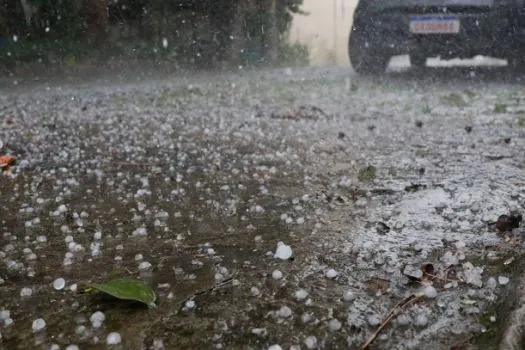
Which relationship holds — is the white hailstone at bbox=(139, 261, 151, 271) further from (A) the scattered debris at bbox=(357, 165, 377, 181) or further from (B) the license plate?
(B) the license plate

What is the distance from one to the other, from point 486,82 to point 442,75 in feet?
3.23

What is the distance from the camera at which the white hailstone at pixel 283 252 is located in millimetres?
1796

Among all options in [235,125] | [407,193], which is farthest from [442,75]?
[407,193]

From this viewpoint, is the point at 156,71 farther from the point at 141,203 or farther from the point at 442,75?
the point at 141,203

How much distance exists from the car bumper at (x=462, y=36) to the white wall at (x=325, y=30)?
5.90 meters

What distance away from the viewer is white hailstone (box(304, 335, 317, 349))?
1292 mm

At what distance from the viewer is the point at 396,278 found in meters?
1.63

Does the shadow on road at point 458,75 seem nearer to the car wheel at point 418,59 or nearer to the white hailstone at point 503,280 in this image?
the car wheel at point 418,59

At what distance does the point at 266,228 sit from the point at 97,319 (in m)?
0.84

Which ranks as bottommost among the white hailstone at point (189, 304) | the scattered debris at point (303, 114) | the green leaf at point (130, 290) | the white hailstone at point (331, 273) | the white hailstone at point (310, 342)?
the scattered debris at point (303, 114)

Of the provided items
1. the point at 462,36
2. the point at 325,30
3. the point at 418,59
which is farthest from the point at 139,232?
the point at 325,30

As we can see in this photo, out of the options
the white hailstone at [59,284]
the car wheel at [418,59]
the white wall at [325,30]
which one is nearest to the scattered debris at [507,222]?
the white hailstone at [59,284]

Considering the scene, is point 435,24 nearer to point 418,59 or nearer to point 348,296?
point 418,59

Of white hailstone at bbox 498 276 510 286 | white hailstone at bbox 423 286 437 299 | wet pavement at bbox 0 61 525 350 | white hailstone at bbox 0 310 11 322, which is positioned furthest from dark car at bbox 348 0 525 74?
white hailstone at bbox 0 310 11 322
